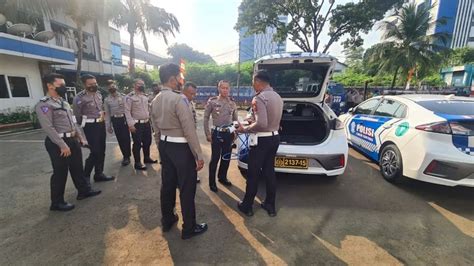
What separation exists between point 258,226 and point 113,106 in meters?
3.35

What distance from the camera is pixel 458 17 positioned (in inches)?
1634

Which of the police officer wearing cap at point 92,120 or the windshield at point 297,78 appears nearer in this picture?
the police officer wearing cap at point 92,120

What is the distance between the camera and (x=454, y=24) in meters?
41.7

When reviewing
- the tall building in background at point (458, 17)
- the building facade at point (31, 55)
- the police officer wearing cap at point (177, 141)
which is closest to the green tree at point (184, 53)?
the building facade at point (31, 55)

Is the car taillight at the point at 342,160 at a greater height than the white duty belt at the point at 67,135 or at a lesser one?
lesser

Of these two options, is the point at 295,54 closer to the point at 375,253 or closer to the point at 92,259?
the point at 375,253

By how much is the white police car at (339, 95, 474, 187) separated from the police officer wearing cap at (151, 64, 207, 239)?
9.85ft

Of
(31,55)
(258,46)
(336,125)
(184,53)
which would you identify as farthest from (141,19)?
(184,53)

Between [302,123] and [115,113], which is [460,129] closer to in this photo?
[302,123]

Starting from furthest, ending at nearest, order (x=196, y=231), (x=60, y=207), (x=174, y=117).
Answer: (x=60, y=207)
(x=196, y=231)
(x=174, y=117)

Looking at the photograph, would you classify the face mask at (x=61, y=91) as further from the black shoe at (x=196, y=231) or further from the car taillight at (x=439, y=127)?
the car taillight at (x=439, y=127)

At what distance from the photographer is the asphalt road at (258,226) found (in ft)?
7.11

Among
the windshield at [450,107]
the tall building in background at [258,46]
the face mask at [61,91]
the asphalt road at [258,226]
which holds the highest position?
the tall building in background at [258,46]

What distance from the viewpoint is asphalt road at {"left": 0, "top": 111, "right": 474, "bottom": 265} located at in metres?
2.17
